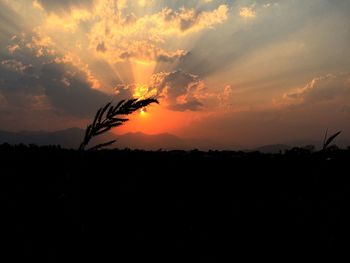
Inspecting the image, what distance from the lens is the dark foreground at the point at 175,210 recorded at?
317cm

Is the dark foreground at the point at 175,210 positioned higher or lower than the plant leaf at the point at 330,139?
lower

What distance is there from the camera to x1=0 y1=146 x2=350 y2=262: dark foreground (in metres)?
3.17

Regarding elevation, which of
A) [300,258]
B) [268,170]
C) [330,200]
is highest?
[268,170]

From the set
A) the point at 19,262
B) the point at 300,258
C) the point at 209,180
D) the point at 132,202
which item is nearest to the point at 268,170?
the point at 209,180

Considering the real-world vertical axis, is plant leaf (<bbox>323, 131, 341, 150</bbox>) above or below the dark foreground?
above

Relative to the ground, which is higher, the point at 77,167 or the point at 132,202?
the point at 77,167

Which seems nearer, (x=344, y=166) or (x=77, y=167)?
(x=77, y=167)

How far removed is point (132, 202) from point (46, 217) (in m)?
0.90

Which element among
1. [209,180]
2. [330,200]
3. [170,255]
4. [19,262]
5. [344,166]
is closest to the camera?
[19,262]

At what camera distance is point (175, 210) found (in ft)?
12.6

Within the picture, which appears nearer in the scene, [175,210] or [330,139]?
[330,139]

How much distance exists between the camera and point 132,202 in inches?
152

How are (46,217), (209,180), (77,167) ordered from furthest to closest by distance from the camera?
(209,180)
(46,217)
(77,167)

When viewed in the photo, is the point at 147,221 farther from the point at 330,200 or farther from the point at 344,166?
the point at 344,166
